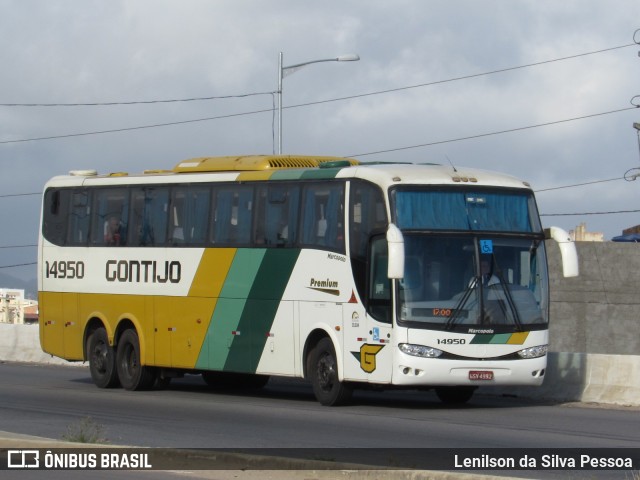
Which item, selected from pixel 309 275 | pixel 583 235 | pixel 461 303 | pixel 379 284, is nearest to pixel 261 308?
pixel 309 275

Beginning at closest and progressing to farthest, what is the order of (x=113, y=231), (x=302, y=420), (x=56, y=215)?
(x=302, y=420)
(x=113, y=231)
(x=56, y=215)

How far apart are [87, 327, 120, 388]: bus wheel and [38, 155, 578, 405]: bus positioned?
0.04 m

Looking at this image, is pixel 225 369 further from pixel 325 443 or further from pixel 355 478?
pixel 355 478

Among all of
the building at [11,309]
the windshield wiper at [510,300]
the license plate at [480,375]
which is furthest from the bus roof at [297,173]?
the building at [11,309]

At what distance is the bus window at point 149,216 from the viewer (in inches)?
958

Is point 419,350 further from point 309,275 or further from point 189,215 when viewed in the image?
point 189,215

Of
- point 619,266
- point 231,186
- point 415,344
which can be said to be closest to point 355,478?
point 415,344

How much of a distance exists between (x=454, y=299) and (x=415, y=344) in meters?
0.89

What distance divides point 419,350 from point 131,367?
7.73 metres

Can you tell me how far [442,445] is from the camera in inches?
578

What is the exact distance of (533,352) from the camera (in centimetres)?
1989

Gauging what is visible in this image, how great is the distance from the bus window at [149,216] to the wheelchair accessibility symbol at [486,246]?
682 cm

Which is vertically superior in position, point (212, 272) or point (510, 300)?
point (212, 272)

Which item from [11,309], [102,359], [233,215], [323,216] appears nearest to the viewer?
[323,216]
